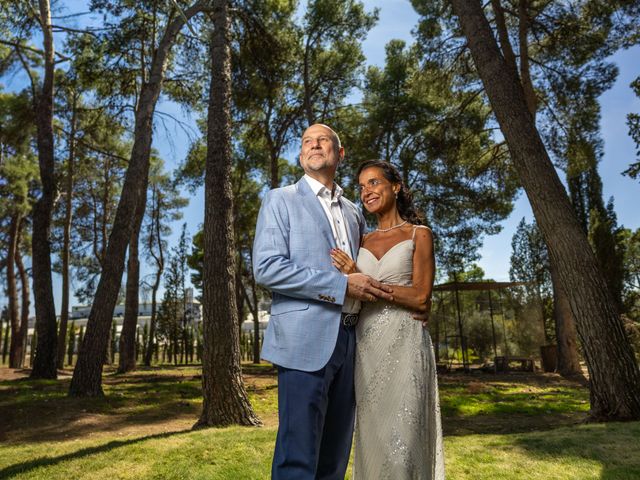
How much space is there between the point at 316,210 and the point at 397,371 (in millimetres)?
Answer: 697

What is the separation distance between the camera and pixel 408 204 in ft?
6.73

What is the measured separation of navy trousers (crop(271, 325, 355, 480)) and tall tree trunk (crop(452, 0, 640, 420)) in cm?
425

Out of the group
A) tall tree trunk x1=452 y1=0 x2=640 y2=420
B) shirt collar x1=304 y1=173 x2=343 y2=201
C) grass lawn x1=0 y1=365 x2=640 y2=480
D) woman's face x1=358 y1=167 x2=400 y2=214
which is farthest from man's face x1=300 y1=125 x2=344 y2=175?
tall tree trunk x1=452 y1=0 x2=640 y2=420

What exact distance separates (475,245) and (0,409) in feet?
47.6

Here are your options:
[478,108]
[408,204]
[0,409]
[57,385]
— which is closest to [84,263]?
[57,385]

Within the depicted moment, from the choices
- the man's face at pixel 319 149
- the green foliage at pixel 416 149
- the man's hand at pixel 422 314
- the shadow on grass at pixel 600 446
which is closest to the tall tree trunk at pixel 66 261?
the green foliage at pixel 416 149

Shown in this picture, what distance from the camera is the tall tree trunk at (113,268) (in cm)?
726

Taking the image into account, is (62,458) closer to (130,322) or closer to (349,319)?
(349,319)

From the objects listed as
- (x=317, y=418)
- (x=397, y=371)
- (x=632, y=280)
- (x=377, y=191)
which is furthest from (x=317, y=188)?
(x=632, y=280)

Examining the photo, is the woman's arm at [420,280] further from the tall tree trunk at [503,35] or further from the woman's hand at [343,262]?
the tall tree trunk at [503,35]

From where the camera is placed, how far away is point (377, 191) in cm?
197

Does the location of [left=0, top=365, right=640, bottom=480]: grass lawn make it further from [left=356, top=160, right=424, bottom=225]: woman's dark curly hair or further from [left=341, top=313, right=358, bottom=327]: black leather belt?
[left=356, top=160, right=424, bottom=225]: woman's dark curly hair

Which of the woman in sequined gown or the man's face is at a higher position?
the man's face

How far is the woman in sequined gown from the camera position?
1.65 metres
